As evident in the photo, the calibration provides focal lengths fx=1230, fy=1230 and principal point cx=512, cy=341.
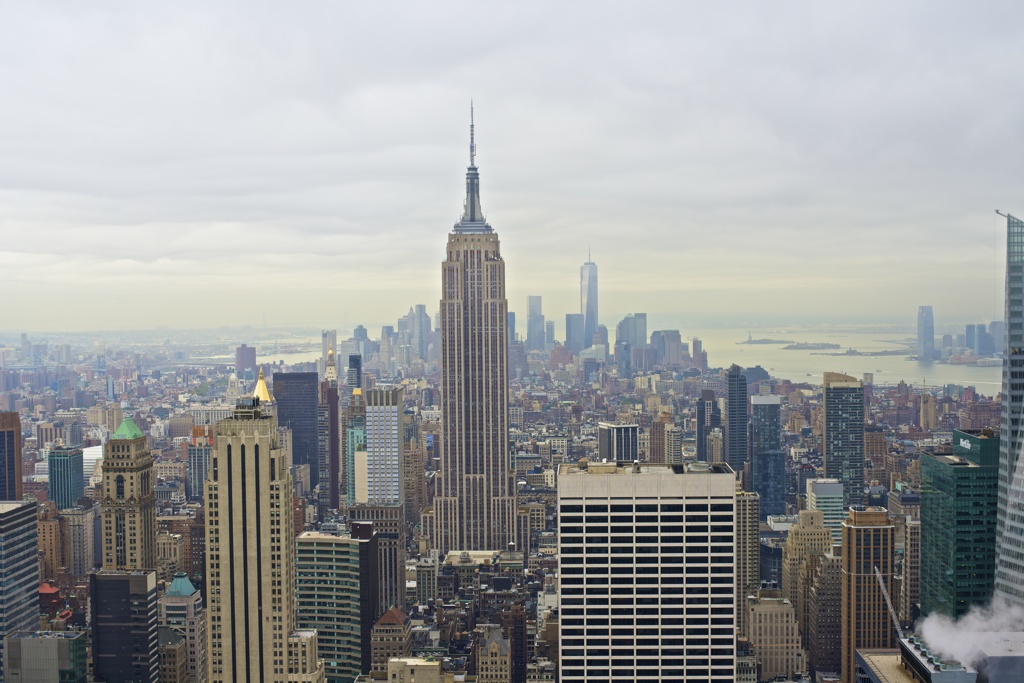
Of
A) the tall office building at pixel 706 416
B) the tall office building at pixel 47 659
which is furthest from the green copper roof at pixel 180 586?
the tall office building at pixel 706 416

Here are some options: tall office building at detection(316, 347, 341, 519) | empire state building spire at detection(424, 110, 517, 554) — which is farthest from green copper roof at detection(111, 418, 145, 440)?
empire state building spire at detection(424, 110, 517, 554)

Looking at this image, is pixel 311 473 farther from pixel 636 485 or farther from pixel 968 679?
pixel 968 679

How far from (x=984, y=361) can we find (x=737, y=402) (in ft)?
34.7

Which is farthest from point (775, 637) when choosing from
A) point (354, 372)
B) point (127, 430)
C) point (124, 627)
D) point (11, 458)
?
point (11, 458)

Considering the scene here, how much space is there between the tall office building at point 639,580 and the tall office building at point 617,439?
10847mm

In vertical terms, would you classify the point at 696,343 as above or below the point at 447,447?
above

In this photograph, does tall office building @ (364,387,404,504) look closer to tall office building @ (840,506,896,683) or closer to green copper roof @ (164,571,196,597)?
green copper roof @ (164,571,196,597)

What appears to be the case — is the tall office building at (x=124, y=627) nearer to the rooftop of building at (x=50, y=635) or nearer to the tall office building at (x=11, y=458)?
the rooftop of building at (x=50, y=635)

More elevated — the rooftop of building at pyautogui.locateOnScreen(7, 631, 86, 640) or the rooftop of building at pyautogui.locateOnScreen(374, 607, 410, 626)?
the rooftop of building at pyautogui.locateOnScreen(7, 631, 86, 640)

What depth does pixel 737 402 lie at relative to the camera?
2475 cm

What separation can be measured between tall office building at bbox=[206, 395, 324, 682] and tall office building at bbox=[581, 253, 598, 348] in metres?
5.36

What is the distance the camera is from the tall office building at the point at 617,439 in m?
23.7

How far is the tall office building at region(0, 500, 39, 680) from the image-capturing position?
1805 centimetres

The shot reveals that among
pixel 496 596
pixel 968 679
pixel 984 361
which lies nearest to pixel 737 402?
pixel 496 596
